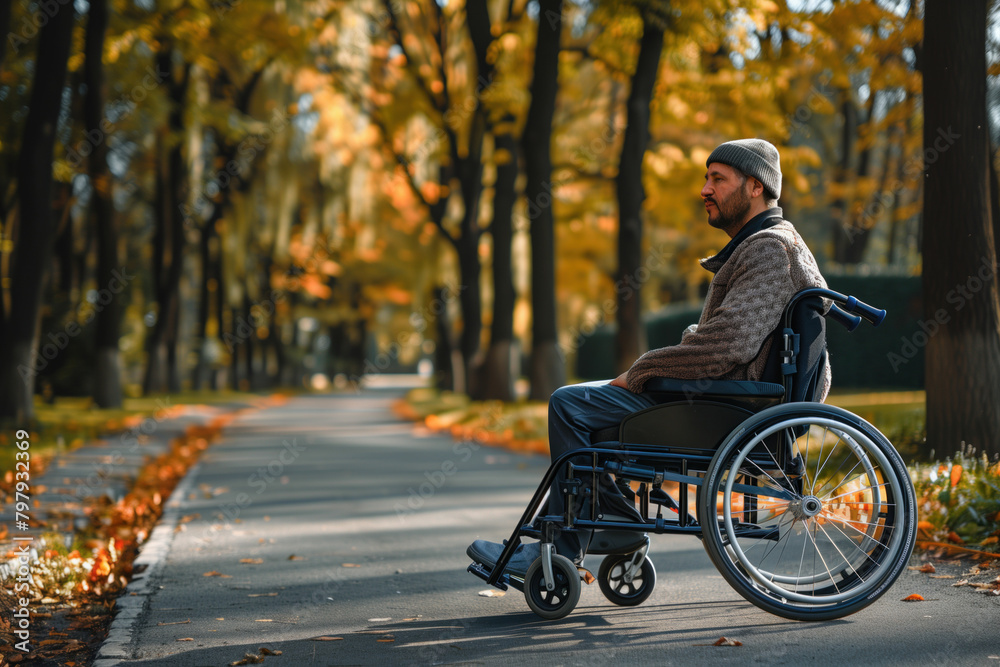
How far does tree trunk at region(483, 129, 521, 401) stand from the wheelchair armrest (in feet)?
45.9

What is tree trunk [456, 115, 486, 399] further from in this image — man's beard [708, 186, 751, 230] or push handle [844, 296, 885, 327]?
push handle [844, 296, 885, 327]

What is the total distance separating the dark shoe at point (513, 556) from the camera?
3992 mm

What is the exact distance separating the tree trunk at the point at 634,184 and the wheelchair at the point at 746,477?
31.5 ft

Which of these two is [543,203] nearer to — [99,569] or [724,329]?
[99,569]

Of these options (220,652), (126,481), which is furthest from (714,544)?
(126,481)

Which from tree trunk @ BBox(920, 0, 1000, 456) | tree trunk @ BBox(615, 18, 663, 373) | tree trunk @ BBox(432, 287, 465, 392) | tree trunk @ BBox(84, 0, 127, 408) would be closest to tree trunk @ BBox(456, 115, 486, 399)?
tree trunk @ BBox(432, 287, 465, 392)

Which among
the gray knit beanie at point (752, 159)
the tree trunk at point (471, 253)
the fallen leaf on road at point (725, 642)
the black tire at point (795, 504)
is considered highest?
the tree trunk at point (471, 253)

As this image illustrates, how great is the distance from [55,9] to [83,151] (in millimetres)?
4663

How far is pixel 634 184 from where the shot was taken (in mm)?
13703

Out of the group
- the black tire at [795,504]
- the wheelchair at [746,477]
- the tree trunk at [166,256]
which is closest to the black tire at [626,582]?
the wheelchair at [746,477]

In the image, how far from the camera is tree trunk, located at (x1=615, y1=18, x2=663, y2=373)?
13.5 meters

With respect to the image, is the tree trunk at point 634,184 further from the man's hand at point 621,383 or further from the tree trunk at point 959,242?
the man's hand at point 621,383

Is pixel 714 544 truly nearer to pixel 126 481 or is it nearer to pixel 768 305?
pixel 768 305

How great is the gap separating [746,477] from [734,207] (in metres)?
1.08
